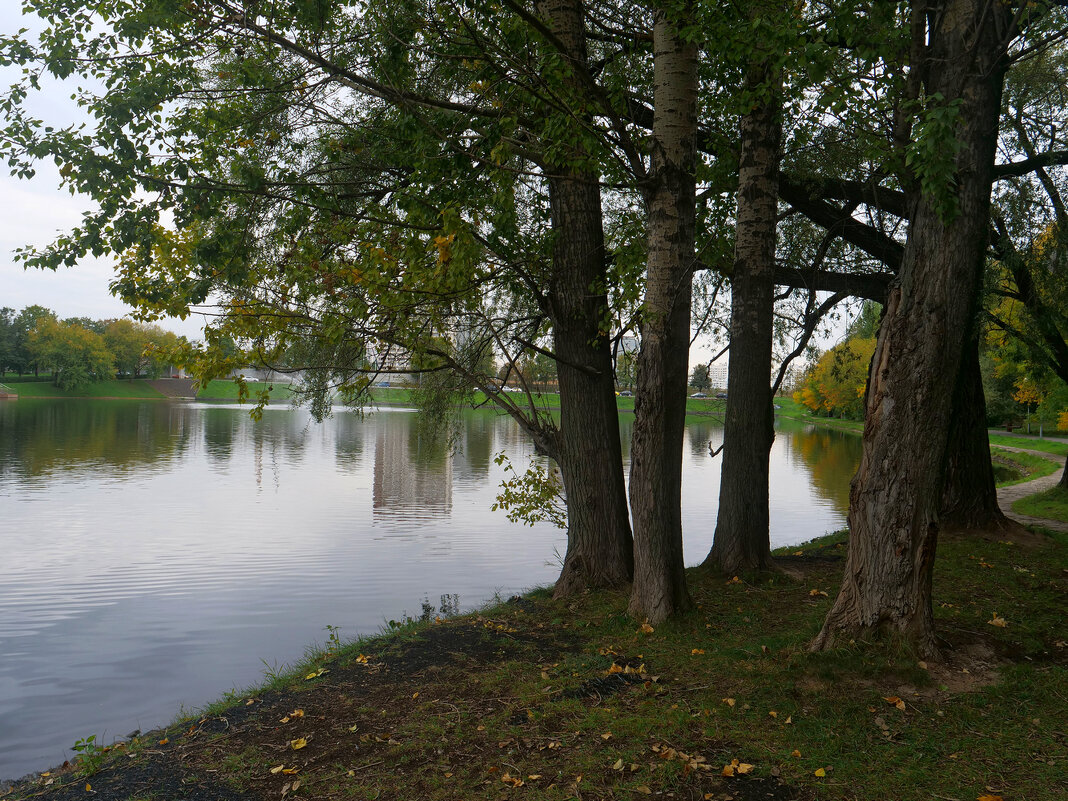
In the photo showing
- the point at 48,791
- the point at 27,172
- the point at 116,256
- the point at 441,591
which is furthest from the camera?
the point at 441,591

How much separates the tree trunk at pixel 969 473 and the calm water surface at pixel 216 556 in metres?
4.86

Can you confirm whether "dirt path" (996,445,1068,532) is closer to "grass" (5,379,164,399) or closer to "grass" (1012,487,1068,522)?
"grass" (1012,487,1068,522)

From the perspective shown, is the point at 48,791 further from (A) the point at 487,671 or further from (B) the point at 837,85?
(B) the point at 837,85

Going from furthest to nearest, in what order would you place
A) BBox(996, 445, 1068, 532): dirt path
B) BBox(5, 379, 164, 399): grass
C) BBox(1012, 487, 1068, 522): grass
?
BBox(5, 379, 164, 399): grass → BBox(1012, 487, 1068, 522): grass → BBox(996, 445, 1068, 532): dirt path

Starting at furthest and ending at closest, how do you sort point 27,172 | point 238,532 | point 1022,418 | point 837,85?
point 1022,418 < point 238,532 < point 27,172 < point 837,85

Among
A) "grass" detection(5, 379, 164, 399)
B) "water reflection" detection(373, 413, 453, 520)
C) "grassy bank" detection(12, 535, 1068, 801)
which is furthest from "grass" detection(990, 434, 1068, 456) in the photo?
"grass" detection(5, 379, 164, 399)

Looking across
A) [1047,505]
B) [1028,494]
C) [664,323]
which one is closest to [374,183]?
[664,323]

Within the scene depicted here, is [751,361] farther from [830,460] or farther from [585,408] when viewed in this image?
[830,460]

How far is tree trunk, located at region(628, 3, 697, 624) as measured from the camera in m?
6.84

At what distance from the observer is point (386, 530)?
59.2 feet

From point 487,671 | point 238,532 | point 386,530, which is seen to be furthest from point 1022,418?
point 487,671

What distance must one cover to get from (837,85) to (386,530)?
47.3ft

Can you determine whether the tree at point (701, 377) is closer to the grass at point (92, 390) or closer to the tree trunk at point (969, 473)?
the tree trunk at point (969, 473)

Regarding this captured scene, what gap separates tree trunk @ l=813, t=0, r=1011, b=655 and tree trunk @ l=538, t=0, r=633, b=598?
134 inches
